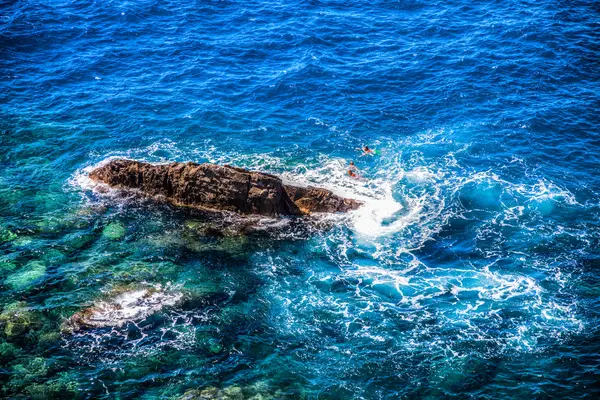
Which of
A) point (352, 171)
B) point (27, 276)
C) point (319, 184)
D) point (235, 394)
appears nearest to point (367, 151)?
point (352, 171)

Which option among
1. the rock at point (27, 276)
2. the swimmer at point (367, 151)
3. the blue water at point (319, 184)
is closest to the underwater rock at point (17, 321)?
the blue water at point (319, 184)

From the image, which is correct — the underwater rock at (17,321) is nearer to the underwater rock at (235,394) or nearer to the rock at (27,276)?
the rock at (27,276)

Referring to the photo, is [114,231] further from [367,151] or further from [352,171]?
[367,151]

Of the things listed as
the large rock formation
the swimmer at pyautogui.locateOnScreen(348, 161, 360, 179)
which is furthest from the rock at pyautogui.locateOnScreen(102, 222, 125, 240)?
the swimmer at pyautogui.locateOnScreen(348, 161, 360, 179)

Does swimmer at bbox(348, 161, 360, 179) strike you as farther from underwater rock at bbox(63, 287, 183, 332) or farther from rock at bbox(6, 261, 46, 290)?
rock at bbox(6, 261, 46, 290)

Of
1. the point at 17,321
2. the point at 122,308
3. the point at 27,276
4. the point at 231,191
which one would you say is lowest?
the point at 122,308

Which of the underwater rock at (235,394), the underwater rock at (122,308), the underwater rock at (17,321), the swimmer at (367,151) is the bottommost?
the underwater rock at (235,394)
